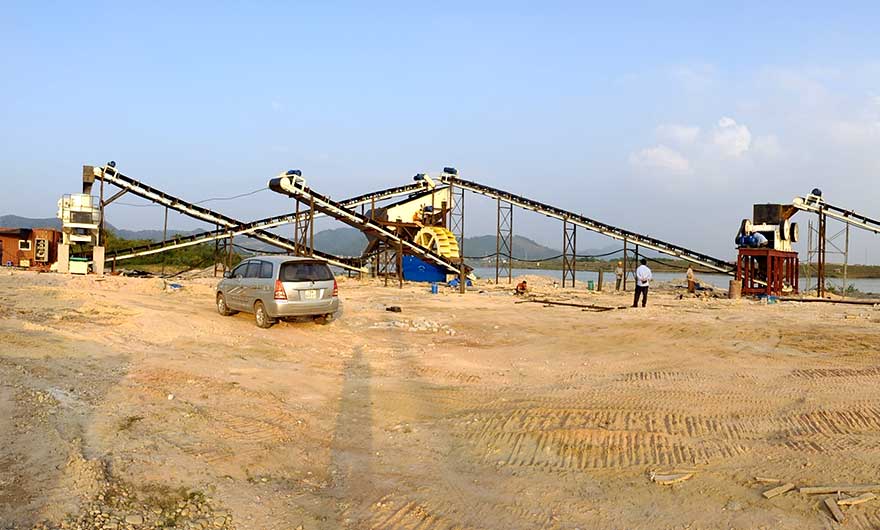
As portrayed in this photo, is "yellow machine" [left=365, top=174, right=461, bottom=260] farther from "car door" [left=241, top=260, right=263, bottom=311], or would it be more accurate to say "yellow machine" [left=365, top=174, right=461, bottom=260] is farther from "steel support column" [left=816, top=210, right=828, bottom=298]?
"car door" [left=241, top=260, right=263, bottom=311]

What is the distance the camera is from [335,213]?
35.8 meters

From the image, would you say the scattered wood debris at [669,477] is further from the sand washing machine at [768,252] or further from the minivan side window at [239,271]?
the sand washing machine at [768,252]

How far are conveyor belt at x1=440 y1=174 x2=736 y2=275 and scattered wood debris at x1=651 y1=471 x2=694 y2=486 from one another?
34.6 meters

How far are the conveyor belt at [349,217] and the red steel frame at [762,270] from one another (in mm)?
14979

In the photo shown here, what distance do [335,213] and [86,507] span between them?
3170 centimetres

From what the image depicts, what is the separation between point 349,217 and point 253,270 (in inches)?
823

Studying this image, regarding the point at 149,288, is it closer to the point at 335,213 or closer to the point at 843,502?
the point at 335,213

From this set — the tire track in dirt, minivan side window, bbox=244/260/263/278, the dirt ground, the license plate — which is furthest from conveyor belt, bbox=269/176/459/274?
the tire track in dirt

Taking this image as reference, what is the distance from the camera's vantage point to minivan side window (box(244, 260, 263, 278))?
15.1 meters

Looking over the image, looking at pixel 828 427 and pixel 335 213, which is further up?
pixel 335 213

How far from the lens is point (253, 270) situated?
15.3m

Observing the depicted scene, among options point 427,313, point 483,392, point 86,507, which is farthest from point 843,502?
point 427,313

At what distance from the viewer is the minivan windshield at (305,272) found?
569 inches

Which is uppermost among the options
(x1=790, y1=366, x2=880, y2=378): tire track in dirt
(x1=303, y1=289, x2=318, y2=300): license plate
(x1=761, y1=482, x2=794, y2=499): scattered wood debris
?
(x1=303, y1=289, x2=318, y2=300): license plate
